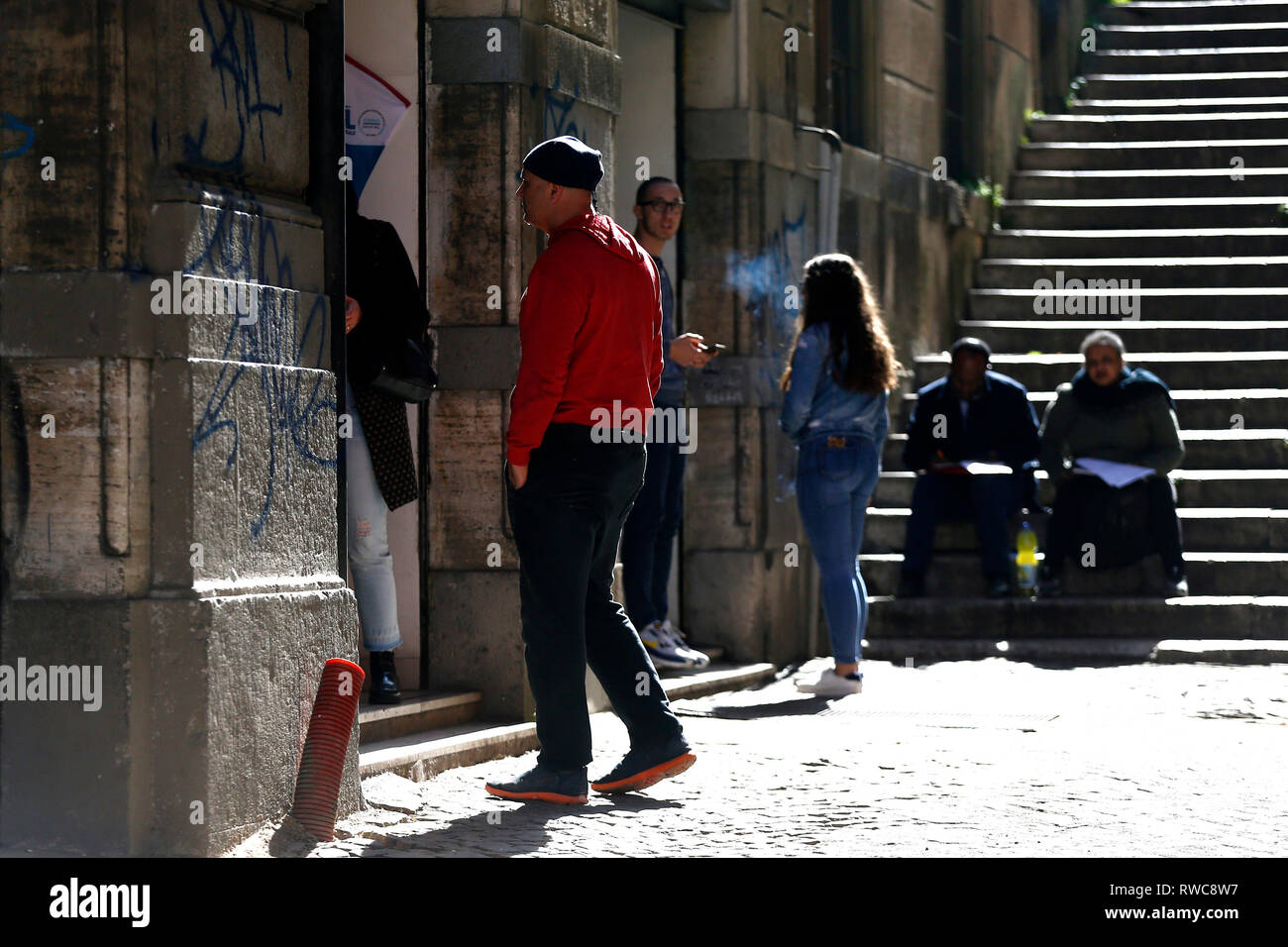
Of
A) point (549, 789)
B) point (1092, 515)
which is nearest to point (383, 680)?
point (549, 789)

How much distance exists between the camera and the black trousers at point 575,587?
5.92 meters

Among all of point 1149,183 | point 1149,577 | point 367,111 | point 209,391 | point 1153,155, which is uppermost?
point 1153,155

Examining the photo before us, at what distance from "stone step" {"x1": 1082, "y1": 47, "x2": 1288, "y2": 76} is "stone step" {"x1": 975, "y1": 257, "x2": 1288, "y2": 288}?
12.4ft

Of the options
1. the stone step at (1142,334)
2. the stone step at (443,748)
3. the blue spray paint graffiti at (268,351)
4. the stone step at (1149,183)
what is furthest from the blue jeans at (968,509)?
the blue spray paint graffiti at (268,351)

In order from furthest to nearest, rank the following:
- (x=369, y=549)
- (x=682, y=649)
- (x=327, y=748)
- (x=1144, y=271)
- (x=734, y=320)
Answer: (x=1144, y=271) → (x=734, y=320) → (x=682, y=649) → (x=369, y=549) → (x=327, y=748)

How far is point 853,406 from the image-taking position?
29.2ft

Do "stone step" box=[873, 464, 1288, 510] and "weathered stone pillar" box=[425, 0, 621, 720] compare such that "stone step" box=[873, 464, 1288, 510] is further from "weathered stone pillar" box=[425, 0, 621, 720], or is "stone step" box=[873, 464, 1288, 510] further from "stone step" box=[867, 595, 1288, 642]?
"weathered stone pillar" box=[425, 0, 621, 720]

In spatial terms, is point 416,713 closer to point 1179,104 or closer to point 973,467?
point 973,467

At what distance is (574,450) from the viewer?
591 centimetres

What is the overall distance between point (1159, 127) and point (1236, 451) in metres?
4.99

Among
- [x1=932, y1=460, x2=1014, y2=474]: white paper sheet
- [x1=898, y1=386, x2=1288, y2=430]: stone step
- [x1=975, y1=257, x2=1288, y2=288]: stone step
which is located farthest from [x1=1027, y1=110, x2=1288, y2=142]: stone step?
[x1=932, y1=460, x2=1014, y2=474]: white paper sheet

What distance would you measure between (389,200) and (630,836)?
3.08m

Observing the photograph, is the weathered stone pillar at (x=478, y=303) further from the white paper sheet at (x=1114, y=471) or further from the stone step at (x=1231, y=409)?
the stone step at (x=1231, y=409)
